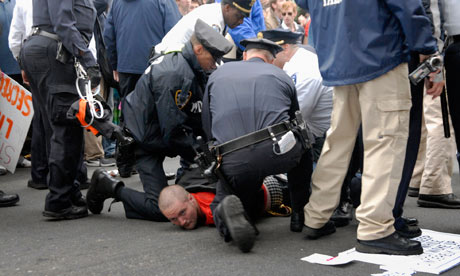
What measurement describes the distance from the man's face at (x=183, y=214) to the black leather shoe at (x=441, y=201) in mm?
1726

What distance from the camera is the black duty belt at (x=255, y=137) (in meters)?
3.50

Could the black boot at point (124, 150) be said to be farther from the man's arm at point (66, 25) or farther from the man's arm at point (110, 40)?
the man's arm at point (110, 40)

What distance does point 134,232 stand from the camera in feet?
12.8

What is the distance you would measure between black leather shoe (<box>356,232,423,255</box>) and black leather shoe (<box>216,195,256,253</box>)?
57cm

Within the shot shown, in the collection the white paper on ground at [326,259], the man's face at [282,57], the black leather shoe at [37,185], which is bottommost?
the black leather shoe at [37,185]

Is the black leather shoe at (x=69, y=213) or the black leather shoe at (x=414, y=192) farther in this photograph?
the black leather shoe at (x=414, y=192)

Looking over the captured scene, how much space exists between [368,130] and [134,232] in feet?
5.16

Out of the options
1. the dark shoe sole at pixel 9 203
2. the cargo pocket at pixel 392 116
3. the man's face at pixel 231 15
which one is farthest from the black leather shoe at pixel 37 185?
the cargo pocket at pixel 392 116

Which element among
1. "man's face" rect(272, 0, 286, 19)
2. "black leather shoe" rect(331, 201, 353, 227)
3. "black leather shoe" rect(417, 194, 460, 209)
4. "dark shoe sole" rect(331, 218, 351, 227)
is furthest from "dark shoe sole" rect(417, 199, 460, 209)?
"man's face" rect(272, 0, 286, 19)

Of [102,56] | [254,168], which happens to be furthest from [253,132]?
[102,56]

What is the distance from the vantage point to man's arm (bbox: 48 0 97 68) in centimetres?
411

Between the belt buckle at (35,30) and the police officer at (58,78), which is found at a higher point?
the belt buckle at (35,30)

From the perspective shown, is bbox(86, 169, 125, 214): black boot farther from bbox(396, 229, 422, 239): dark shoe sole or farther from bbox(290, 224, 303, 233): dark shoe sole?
bbox(396, 229, 422, 239): dark shoe sole

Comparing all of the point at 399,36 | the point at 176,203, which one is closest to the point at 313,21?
the point at 399,36
